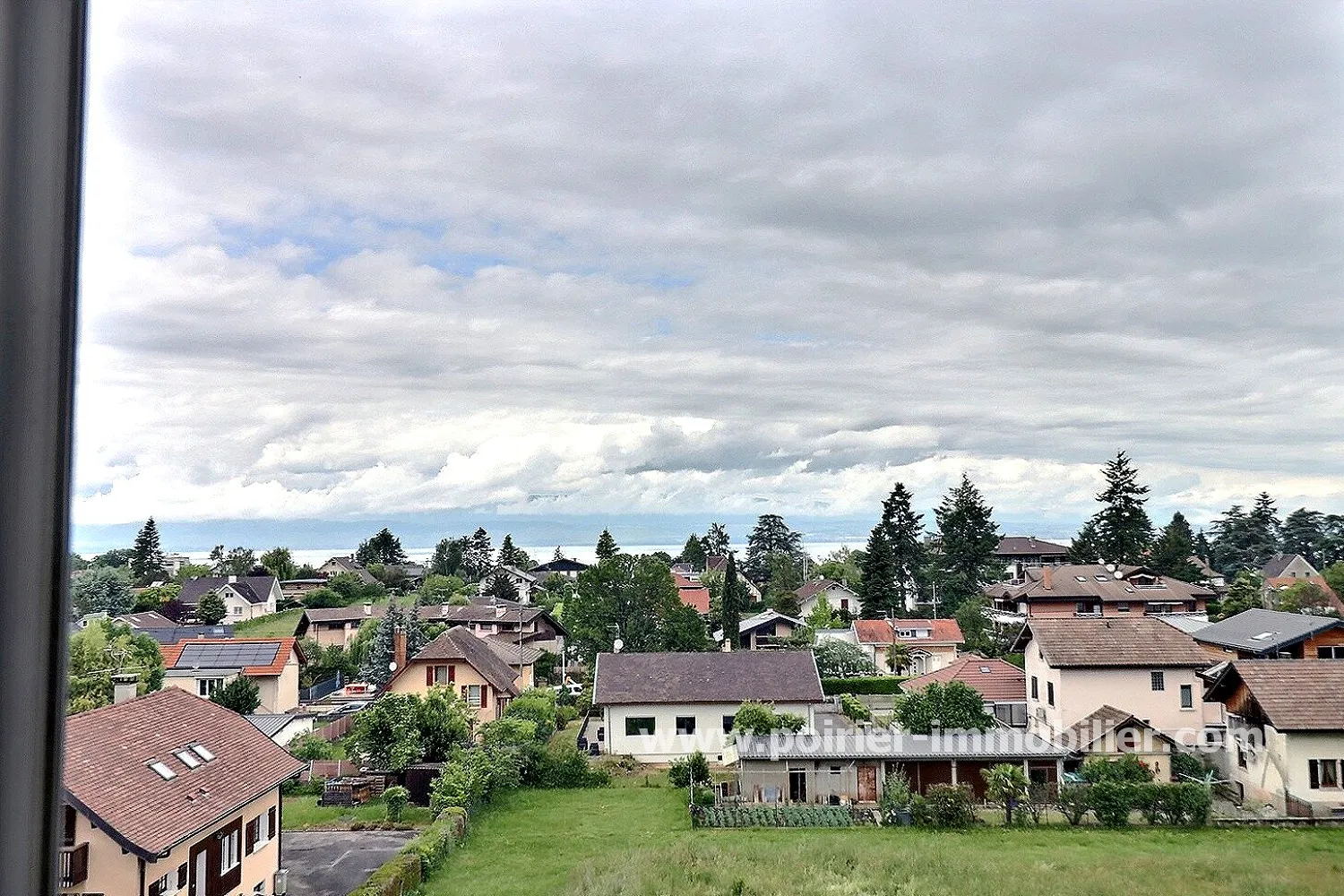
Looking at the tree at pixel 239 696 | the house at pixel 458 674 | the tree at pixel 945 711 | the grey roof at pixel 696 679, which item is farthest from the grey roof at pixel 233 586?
the grey roof at pixel 696 679

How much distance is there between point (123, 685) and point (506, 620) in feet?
30.8

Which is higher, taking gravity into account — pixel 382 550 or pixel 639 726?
pixel 382 550

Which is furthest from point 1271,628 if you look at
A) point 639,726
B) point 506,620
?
point 506,620

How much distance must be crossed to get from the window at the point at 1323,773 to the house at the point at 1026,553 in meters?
1.45

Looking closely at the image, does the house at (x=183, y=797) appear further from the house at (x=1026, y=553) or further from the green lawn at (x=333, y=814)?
the house at (x=1026, y=553)

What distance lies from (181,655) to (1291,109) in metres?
3.91

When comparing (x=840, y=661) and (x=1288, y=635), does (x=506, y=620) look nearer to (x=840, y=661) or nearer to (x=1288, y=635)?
(x=840, y=661)

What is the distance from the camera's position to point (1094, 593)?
23.6 feet

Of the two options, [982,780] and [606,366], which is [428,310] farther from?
[982,780]

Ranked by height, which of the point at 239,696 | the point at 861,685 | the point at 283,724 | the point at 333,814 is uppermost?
the point at 239,696

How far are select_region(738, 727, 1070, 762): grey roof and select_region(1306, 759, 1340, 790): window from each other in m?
3.50

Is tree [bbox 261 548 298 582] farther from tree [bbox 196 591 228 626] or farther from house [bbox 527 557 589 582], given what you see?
house [bbox 527 557 589 582]

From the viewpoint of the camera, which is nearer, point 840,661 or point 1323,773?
point 1323,773

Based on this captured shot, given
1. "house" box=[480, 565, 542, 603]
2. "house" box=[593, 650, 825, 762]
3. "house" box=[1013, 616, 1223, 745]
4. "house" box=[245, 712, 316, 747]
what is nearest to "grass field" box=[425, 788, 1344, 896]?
"house" box=[245, 712, 316, 747]
